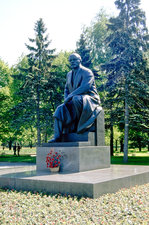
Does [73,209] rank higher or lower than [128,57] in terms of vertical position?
lower

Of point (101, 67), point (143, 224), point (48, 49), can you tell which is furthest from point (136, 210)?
point (48, 49)

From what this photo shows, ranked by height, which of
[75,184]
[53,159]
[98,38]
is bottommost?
[75,184]

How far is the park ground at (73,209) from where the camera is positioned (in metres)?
3.92

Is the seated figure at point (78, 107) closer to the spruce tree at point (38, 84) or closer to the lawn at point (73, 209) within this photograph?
the lawn at point (73, 209)

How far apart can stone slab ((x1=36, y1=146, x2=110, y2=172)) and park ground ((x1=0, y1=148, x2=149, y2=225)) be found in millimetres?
1779

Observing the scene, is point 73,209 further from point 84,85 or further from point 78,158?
point 84,85

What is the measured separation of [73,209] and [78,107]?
3.83 meters

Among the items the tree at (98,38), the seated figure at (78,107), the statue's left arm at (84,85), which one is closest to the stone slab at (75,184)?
the seated figure at (78,107)

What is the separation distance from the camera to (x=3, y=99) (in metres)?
26.8

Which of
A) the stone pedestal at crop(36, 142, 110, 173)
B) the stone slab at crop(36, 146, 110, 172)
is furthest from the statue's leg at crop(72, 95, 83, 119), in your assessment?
the stone slab at crop(36, 146, 110, 172)

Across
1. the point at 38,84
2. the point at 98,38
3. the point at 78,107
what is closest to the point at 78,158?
the point at 78,107

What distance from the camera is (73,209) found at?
4.43 meters

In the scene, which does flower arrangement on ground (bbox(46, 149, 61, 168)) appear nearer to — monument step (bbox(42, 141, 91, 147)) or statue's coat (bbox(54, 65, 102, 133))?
monument step (bbox(42, 141, 91, 147))

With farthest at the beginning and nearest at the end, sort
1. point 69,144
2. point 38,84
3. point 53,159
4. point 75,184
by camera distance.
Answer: point 38,84 → point 69,144 → point 53,159 → point 75,184
